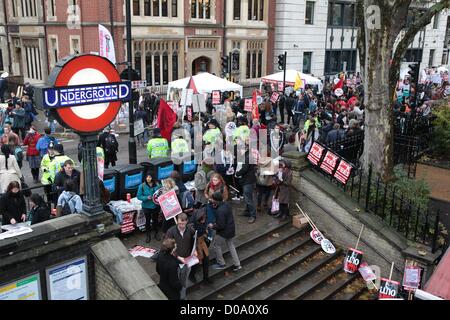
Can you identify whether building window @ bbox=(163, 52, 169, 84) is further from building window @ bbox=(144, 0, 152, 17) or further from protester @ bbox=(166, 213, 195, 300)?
protester @ bbox=(166, 213, 195, 300)

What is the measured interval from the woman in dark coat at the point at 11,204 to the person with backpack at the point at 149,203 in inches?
88.4

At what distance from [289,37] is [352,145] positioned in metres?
27.2

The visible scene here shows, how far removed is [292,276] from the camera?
9.26 meters

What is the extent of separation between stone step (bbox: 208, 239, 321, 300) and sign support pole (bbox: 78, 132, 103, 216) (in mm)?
2742

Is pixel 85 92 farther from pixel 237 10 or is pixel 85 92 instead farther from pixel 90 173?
pixel 237 10

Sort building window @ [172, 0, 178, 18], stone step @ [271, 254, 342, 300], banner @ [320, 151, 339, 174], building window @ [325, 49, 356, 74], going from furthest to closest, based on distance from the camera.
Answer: building window @ [325, 49, 356, 74]
building window @ [172, 0, 178, 18]
banner @ [320, 151, 339, 174]
stone step @ [271, 254, 342, 300]

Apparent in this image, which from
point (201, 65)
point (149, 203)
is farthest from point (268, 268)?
point (201, 65)

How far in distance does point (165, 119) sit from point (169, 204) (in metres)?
5.62

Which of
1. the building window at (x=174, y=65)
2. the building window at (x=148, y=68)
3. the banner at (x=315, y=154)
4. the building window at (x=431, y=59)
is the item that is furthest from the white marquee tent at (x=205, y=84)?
the building window at (x=431, y=59)

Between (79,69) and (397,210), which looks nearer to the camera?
(79,69)

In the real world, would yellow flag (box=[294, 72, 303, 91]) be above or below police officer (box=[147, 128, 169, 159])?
above

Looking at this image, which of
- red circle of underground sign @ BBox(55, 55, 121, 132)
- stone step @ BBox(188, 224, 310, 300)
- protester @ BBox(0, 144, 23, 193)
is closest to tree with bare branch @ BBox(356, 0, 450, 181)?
stone step @ BBox(188, 224, 310, 300)

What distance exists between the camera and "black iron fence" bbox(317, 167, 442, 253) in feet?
32.3
